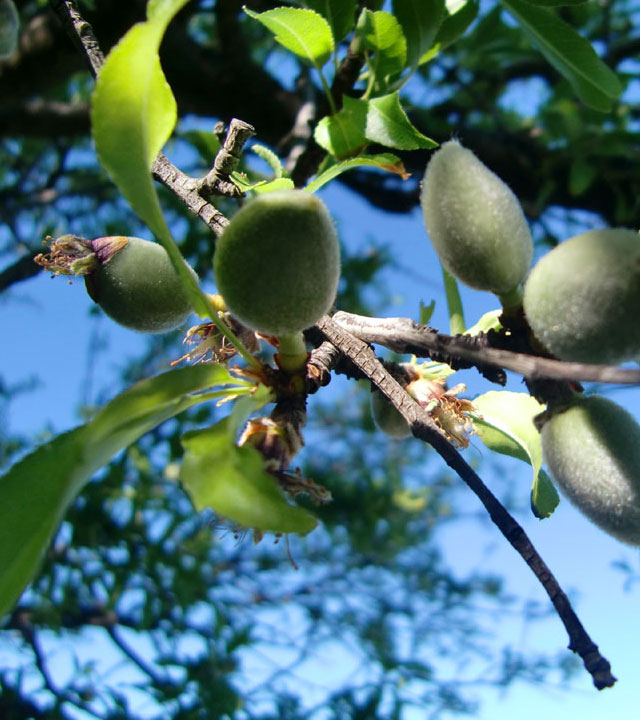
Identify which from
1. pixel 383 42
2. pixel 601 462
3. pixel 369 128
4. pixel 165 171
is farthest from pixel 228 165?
pixel 601 462

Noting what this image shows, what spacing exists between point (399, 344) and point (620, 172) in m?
2.58

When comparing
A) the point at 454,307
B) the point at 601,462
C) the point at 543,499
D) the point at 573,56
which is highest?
the point at 573,56

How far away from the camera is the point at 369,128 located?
105 cm

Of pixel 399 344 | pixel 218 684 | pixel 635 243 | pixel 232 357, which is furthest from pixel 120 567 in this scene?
pixel 635 243

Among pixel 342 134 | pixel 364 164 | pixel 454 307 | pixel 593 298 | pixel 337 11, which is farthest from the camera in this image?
pixel 337 11

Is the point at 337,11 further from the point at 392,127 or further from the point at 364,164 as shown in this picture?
the point at 364,164

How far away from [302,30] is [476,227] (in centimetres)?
64

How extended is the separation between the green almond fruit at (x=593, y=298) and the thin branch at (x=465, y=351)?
0.02 meters

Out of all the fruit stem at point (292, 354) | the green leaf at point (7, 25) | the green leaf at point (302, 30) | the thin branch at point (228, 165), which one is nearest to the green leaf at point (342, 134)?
the green leaf at point (302, 30)

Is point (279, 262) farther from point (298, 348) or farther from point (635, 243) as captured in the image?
point (635, 243)

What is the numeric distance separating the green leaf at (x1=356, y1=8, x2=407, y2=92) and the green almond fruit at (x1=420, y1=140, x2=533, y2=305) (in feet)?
1.88

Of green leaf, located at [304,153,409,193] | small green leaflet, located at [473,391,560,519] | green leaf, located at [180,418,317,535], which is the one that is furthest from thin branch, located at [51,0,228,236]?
small green leaflet, located at [473,391,560,519]

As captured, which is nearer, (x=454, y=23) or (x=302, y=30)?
(x=302, y=30)

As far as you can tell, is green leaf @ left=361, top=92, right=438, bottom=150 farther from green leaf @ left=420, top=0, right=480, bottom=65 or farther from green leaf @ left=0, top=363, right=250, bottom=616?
green leaf @ left=0, top=363, right=250, bottom=616
